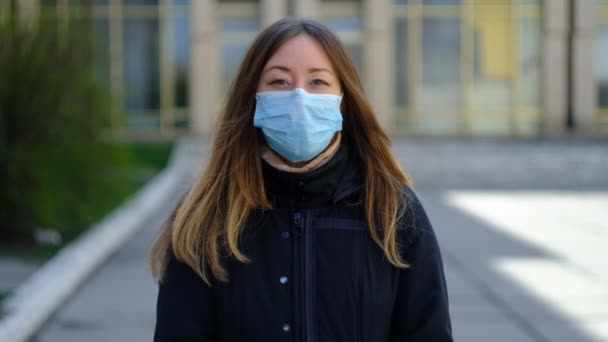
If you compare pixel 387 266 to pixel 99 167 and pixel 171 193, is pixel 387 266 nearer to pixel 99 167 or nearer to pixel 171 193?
pixel 99 167

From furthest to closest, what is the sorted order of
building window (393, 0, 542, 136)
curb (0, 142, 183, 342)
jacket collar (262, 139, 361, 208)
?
1. building window (393, 0, 542, 136)
2. curb (0, 142, 183, 342)
3. jacket collar (262, 139, 361, 208)

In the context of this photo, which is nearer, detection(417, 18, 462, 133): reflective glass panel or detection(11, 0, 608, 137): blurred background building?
detection(11, 0, 608, 137): blurred background building

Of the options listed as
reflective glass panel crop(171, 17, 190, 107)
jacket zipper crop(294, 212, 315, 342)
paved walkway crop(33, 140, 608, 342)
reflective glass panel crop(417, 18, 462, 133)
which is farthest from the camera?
reflective glass panel crop(417, 18, 462, 133)

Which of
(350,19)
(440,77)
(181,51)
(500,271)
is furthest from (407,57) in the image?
(500,271)

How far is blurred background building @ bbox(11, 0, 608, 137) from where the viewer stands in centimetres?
2891

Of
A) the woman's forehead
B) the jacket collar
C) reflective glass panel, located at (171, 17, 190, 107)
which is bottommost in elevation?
the jacket collar

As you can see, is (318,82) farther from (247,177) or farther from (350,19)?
(350,19)

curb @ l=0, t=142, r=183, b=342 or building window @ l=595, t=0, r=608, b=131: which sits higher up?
building window @ l=595, t=0, r=608, b=131

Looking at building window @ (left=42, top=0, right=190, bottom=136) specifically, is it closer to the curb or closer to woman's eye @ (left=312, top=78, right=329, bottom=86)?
the curb

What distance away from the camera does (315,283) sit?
243cm

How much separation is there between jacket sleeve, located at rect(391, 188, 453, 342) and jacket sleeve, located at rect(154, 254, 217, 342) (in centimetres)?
50

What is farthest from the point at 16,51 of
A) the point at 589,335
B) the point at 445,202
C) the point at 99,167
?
the point at 445,202

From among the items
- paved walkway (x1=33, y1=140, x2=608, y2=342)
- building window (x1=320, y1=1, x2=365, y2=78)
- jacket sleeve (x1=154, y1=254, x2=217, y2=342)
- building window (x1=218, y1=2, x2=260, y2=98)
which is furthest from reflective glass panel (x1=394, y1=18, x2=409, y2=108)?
jacket sleeve (x1=154, y1=254, x2=217, y2=342)

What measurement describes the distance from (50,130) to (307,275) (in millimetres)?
9938
